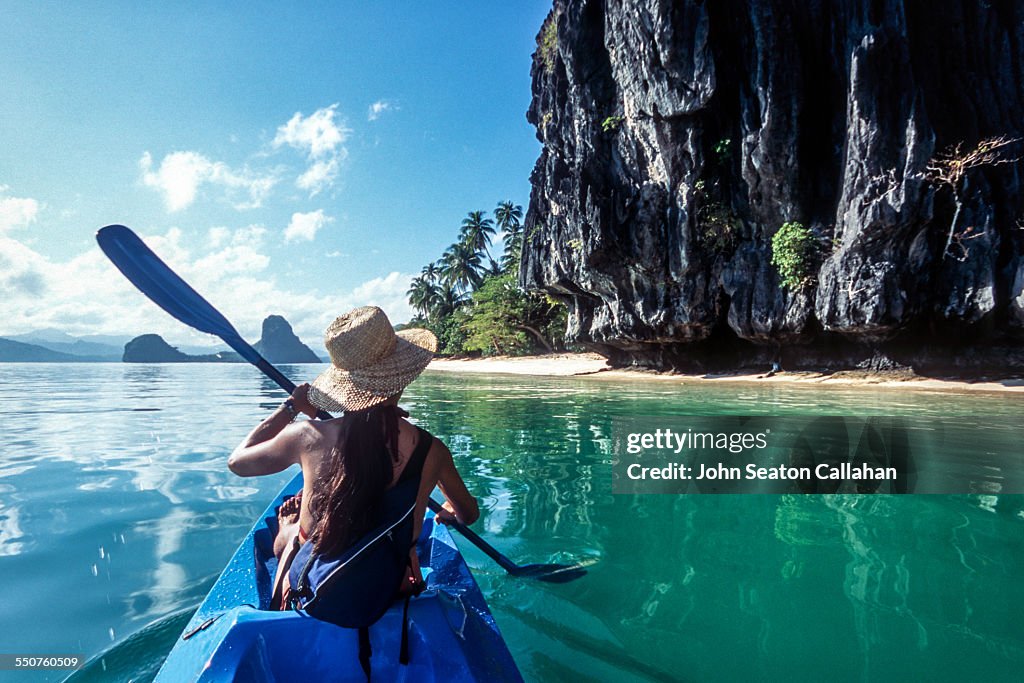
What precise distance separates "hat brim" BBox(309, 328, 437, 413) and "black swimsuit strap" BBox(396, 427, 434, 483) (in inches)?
7.5

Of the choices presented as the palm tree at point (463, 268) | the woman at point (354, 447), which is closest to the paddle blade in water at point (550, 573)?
the woman at point (354, 447)

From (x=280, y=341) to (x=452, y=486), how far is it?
16367 centimetres

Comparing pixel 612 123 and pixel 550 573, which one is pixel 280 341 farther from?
pixel 550 573

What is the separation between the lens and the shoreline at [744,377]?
526 inches

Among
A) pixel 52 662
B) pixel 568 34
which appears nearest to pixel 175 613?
pixel 52 662

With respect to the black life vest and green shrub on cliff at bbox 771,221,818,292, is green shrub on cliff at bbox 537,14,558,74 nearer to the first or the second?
green shrub on cliff at bbox 771,221,818,292

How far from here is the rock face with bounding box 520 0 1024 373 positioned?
45.8 ft

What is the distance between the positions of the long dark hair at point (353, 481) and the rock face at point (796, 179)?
56.4ft

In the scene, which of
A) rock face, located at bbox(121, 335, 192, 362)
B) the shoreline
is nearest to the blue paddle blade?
the shoreline

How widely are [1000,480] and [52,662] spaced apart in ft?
24.2

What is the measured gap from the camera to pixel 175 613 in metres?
2.65

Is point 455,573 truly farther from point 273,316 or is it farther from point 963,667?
point 273,316

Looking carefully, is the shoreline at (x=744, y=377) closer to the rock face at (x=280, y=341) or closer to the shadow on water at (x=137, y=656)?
the shadow on water at (x=137, y=656)

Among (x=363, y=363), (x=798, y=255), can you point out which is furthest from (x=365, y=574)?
(x=798, y=255)
